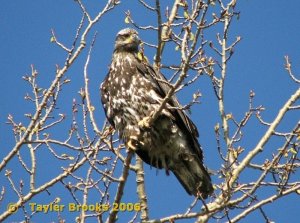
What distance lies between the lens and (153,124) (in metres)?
7.55

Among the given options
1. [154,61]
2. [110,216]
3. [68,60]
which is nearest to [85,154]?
[110,216]

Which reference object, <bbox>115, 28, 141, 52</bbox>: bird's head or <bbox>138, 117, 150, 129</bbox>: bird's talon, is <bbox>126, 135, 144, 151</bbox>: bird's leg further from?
<bbox>115, 28, 141, 52</bbox>: bird's head

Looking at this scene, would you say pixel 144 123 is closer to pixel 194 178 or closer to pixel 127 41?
pixel 194 178

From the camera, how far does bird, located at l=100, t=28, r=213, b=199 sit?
7.68 m

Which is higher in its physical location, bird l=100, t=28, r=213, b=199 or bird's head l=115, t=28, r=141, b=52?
bird's head l=115, t=28, r=141, b=52

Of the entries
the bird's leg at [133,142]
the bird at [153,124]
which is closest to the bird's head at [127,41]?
the bird at [153,124]

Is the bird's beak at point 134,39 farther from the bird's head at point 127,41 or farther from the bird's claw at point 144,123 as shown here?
the bird's claw at point 144,123

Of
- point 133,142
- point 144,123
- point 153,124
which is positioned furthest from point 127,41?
point 133,142

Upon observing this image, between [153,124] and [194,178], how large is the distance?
992 millimetres

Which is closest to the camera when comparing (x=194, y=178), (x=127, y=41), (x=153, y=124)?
(x=153, y=124)

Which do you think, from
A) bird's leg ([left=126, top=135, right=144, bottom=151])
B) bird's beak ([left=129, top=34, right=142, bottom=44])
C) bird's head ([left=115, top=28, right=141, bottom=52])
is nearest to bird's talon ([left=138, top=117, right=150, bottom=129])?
bird's leg ([left=126, top=135, right=144, bottom=151])

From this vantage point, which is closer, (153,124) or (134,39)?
(153,124)

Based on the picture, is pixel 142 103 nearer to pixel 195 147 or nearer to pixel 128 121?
pixel 128 121

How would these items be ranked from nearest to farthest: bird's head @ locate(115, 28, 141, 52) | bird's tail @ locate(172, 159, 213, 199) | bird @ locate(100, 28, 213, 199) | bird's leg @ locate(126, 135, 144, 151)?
bird's leg @ locate(126, 135, 144, 151)
bird @ locate(100, 28, 213, 199)
bird's tail @ locate(172, 159, 213, 199)
bird's head @ locate(115, 28, 141, 52)
